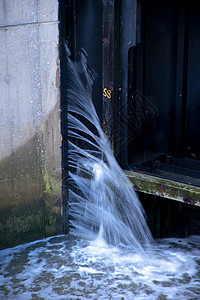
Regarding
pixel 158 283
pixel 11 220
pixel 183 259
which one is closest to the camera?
pixel 158 283

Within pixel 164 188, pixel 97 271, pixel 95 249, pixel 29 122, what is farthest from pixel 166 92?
pixel 97 271

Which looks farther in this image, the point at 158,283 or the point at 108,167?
the point at 108,167

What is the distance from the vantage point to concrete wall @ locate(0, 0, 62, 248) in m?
3.63

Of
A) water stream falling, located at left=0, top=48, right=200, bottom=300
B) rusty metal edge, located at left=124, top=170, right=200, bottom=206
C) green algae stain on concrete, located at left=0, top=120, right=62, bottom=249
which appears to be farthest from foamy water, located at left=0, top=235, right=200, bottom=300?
rusty metal edge, located at left=124, top=170, right=200, bottom=206

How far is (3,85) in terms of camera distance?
3709 millimetres

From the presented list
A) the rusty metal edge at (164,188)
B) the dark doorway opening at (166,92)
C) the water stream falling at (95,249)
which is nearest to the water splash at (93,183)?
the water stream falling at (95,249)

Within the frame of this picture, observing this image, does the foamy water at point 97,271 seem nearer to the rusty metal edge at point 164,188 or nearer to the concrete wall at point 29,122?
the concrete wall at point 29,122

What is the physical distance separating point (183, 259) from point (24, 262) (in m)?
1.59

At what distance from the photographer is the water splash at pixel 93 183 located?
12.8ft

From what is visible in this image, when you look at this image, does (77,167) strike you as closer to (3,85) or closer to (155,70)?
(3,85)

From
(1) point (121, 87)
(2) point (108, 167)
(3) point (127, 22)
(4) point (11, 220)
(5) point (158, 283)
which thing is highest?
(3) point (127, 22)

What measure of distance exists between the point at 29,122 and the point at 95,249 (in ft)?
4.97

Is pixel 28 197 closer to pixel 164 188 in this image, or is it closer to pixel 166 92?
pixel 164 188

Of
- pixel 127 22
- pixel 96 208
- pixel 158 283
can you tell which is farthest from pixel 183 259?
pixel 127 22
